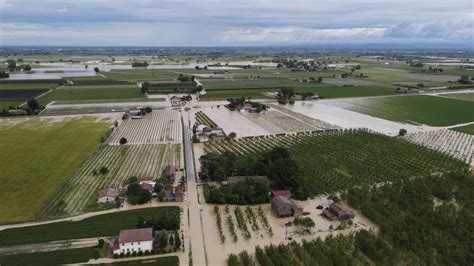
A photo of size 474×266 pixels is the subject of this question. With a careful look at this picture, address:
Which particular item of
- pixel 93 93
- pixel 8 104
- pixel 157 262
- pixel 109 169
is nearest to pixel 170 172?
pixel 109 169

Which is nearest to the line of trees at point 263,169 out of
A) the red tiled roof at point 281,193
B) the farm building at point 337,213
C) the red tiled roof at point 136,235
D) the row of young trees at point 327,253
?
the red tiled roof at point 281,193

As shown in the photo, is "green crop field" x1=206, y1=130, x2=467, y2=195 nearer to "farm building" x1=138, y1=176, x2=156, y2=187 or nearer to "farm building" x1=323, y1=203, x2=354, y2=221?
"farm building" x1=323, y1=203, x2=354, y2=221

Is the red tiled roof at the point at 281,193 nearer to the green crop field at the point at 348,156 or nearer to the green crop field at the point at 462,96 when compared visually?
the green crop field at the point at 348,156

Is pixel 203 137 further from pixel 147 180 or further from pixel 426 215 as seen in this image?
pixel 426 215

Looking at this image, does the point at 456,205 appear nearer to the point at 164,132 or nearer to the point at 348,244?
the point at 348,244

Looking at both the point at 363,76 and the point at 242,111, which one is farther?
the point at 363,76

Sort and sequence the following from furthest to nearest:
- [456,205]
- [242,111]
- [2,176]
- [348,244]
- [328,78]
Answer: [328,78]
[242,111]
[2,176]
[456,205]
[348,244]

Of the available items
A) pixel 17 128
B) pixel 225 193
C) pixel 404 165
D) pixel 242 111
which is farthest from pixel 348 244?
pixel 17 128

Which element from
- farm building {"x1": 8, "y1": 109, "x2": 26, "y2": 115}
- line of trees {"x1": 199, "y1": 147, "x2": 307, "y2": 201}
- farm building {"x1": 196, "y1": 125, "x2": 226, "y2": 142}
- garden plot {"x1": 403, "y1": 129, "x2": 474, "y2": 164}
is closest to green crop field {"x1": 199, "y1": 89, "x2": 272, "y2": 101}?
farm building {"x1": 196, "y1": 125, "x2": 226, "y2": 142}
